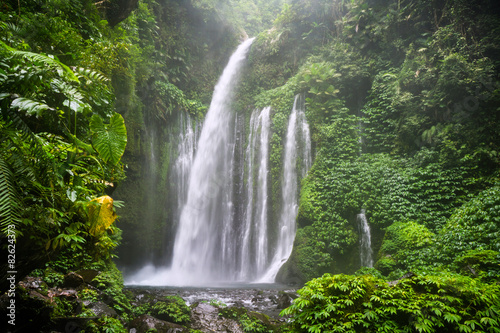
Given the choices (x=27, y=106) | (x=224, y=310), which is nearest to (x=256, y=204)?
(x=224, y=310)

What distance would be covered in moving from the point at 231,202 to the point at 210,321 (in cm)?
779

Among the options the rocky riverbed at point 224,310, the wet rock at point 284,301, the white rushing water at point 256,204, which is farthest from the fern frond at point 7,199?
the white rushing water at point 256,204

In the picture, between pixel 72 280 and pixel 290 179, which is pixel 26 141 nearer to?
pixel 72 280

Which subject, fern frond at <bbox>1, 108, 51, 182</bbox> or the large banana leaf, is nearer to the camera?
fern frond at <bbox>1, 108, 51, 182</bbox>

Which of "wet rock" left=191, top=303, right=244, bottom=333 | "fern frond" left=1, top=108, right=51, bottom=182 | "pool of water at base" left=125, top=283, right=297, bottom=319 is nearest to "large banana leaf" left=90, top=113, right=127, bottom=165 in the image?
"fern frond" left=1, top=108, right=51, bottom=182

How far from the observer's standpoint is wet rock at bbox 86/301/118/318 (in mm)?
3872

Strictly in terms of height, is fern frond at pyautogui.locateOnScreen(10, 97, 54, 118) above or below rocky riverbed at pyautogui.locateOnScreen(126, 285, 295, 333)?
above

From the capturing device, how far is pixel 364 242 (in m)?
8.43

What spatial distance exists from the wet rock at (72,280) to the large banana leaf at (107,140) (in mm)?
2554

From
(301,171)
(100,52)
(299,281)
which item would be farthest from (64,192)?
(301,171)

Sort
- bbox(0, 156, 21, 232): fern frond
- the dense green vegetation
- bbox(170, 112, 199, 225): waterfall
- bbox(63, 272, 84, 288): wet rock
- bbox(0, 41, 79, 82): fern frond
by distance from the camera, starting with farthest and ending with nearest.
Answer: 1. bbox(170, 112, 199, 225): waterfall
2. bbox(63, 272, 84, 288): wet rock
3. the dense green vegetation
4. bbox(0, 41, 79, 82): fern frond
5. bbox(0, 156, 21, 232): fern frond

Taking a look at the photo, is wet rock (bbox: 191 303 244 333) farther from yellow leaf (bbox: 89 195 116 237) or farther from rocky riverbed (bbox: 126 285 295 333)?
yellow leaf (bbox: 89 195 116 237)

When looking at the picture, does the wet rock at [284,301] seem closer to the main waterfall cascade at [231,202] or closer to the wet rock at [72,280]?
the main waterfall cascade at [231,202]

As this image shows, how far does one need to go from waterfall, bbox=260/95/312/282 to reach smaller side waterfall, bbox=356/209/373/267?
8.50ft
